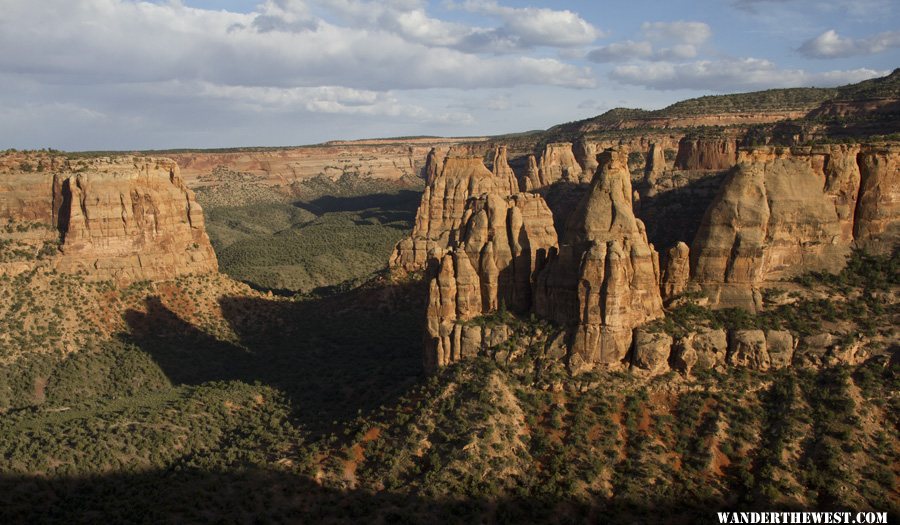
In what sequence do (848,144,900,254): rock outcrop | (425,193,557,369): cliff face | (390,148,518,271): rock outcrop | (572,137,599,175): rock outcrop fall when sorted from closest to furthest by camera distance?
1. (848,144,900,254): rock outcrop
2. (425,193,557,369): cliff face
3. (390,148,518,271): rock outcrop
4. (572,137,599,175): rock outcrop

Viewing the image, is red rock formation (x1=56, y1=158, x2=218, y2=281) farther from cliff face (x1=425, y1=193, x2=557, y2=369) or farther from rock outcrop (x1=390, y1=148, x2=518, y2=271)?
cliff face (x1=425, y1=193, x2=557, y2=369)

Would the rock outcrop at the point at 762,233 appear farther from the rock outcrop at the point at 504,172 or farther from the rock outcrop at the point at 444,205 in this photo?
the rock outcrop at the point at 504,172

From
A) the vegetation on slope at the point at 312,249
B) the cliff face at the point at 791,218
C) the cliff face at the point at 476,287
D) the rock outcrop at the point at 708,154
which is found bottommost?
the vegetation on slope at the point at 312,249

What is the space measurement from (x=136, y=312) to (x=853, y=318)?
66.5 m

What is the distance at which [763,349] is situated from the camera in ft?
157

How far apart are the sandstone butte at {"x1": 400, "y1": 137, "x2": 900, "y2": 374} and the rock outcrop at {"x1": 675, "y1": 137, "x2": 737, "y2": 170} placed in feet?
149

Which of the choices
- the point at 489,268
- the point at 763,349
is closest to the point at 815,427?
the point at 763,349

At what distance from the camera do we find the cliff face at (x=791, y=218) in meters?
51.0

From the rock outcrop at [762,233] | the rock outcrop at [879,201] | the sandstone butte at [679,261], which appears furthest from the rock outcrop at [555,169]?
the rock outcrop at [762,233]

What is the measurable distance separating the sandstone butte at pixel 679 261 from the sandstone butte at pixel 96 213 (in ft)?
136

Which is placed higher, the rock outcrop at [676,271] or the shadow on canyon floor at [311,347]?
the rock outcrop at [676,271]

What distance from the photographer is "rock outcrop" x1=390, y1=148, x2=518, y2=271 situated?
97.0m

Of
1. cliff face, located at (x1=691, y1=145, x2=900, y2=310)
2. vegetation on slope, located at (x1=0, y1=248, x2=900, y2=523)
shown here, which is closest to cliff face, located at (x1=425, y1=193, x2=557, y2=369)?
vegetation on slope, located at (x1=0, y1=248, x2=900, y2=523)

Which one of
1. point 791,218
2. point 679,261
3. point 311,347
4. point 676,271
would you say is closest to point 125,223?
point 311,347
